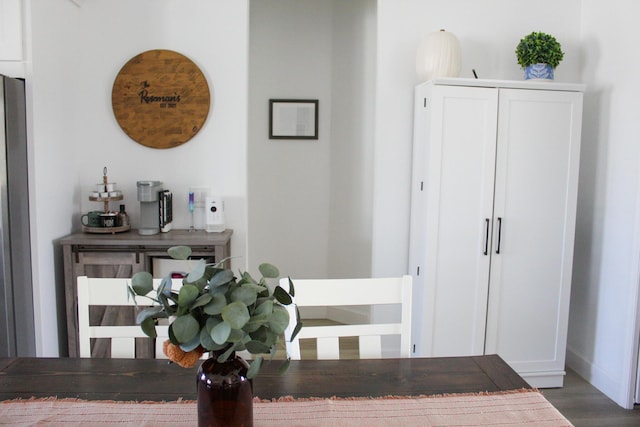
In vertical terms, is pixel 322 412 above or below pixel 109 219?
below

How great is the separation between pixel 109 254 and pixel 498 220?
221 cm

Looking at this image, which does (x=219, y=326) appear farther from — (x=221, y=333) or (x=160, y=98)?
(x=160, y=98)

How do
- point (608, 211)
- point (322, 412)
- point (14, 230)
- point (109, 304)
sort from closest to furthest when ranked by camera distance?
1. point (322, 412)
2. point (109, 304)
3. point (14, 230)
4. point (608, 211)

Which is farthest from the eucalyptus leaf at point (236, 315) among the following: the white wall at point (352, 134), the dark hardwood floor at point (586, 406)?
the white wall at point (352, 134)

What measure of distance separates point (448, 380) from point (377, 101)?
2206mm

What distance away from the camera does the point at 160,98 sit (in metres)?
3.02

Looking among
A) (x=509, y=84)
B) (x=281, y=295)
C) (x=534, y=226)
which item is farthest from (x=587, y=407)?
(x=281, y=295)

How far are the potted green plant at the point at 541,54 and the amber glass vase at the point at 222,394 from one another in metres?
2.73

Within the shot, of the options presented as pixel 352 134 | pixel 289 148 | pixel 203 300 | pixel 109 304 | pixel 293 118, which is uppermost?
pixel 293 118

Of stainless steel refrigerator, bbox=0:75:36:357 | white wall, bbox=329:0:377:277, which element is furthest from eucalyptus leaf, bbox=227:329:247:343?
white wall, bbox=329:0:377:277

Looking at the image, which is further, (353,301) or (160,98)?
(160,98)

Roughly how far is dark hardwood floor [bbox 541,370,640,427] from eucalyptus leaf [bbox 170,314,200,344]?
244 centimetres

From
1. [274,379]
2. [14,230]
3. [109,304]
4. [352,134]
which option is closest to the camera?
[274,379]

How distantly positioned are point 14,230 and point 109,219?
0.55 m
